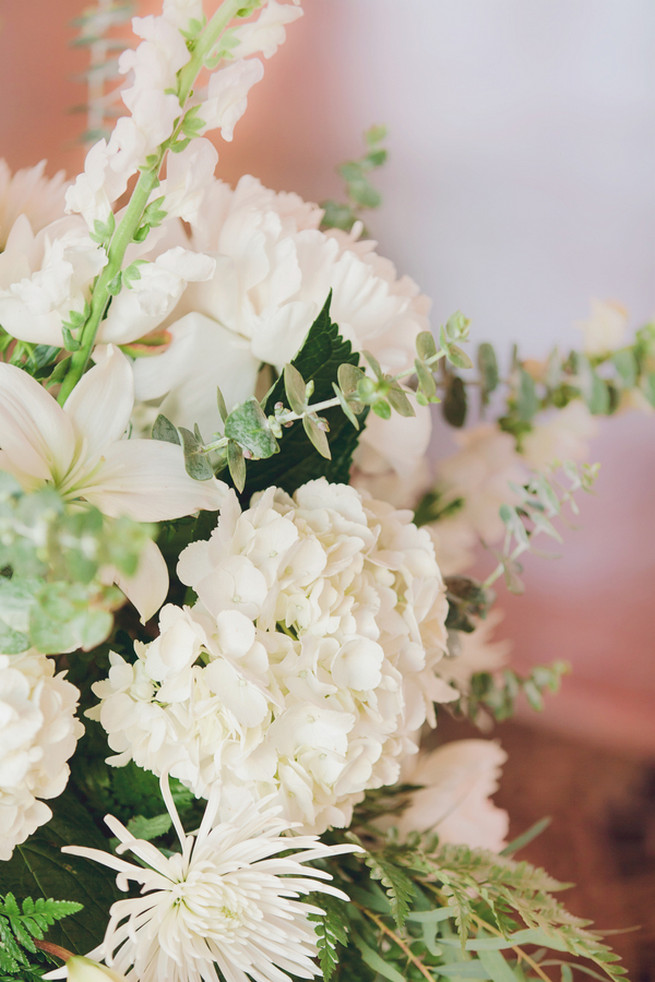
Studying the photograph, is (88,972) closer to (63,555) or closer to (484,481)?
(63,555)

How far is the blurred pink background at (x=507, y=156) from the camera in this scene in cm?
65

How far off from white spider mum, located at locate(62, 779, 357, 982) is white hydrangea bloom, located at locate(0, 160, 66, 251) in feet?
0.93

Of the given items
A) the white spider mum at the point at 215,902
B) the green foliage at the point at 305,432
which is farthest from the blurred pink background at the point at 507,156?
the white spider mum at the point at 215,902

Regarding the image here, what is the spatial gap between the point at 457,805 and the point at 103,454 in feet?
1.12

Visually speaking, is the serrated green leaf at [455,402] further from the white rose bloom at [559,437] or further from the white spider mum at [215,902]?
the white spider mum at [215,902]

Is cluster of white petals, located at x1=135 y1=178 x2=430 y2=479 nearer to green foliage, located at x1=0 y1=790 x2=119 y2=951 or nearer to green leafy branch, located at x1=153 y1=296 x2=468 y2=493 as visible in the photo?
green leafy branch, located at x1=153 y1=296 x2=468 y2=493

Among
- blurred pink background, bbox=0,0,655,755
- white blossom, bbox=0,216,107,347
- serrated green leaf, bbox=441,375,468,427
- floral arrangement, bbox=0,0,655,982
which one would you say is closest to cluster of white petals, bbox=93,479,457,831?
floral arrangement, bbox=0,0,655,982

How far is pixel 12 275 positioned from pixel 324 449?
168 mm

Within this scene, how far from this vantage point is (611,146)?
0.67 m

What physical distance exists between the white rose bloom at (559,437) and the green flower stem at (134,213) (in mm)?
366

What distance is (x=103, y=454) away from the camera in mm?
313

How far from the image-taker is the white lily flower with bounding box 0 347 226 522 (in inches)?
11.7

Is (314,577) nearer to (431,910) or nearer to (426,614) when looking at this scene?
(426,614)

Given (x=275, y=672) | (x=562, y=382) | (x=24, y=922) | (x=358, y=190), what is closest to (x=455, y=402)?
(x=562, y=382)
